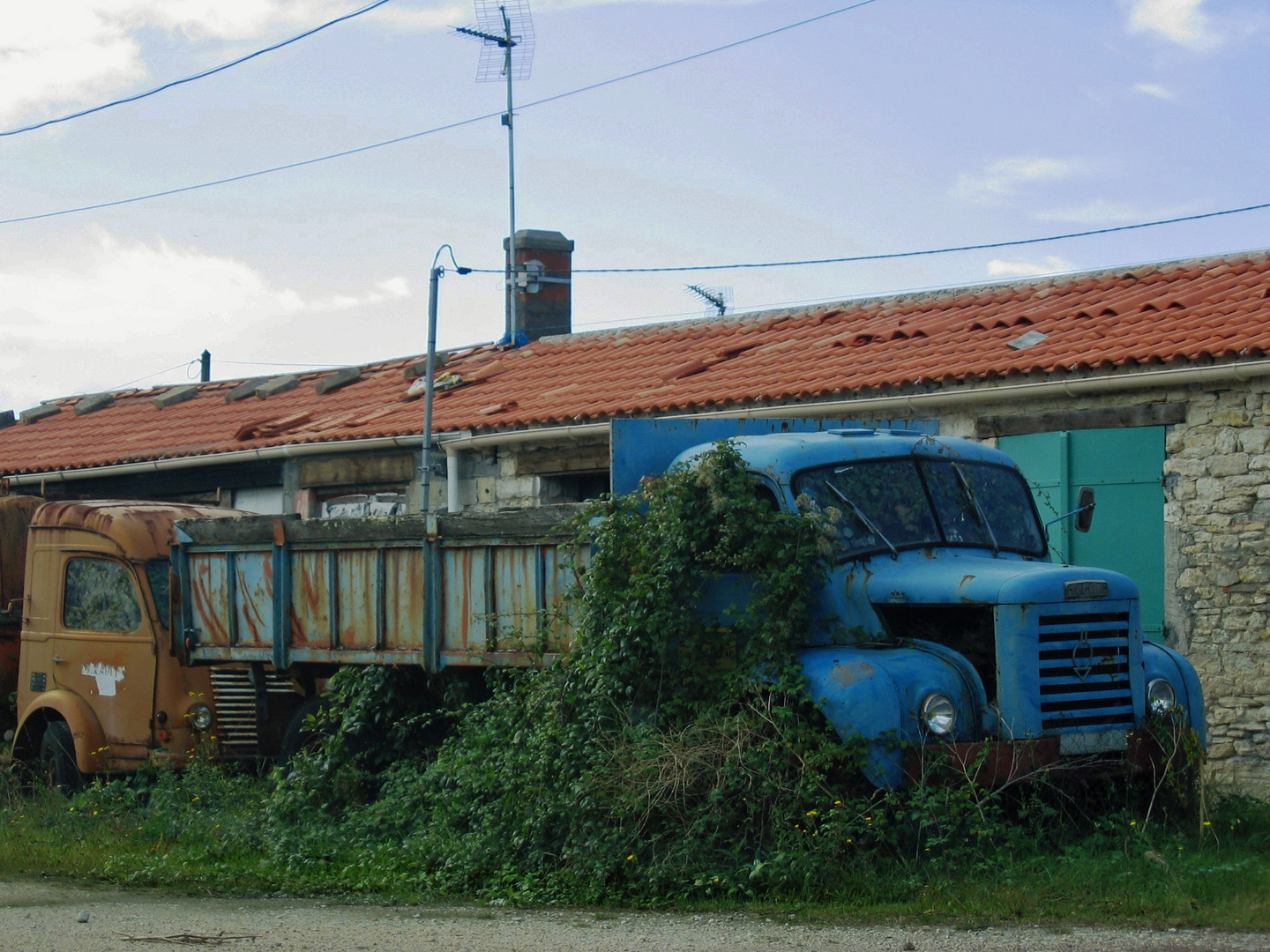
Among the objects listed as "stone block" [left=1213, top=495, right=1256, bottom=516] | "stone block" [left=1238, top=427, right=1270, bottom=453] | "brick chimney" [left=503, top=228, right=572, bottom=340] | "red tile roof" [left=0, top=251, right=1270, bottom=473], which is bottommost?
"stone block" [left=1213, top=495, right=1256, bottom=516]

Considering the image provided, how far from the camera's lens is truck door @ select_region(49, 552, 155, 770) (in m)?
10.0

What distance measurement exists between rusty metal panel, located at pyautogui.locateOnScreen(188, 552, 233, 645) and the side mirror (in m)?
5.60

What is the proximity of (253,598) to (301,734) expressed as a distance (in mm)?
989

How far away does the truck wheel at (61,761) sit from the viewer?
400 inches

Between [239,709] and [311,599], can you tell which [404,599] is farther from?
[239,709]

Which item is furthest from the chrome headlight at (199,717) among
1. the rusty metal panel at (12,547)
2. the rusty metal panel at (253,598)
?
the rusty metal panel at (12,547)

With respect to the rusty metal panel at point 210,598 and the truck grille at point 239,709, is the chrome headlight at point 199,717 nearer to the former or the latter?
the truck grille at point 239,709

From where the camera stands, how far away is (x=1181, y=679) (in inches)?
299

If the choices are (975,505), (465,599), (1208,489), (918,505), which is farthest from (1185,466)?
(465,599)

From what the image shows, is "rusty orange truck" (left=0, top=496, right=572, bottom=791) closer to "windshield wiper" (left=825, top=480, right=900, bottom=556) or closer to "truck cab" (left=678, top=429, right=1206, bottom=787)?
"truck cab" (left=678, top=429, right=1206, bottom=787)

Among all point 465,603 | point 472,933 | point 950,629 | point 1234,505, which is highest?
point 1234,505

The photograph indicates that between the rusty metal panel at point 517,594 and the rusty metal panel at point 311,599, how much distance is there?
1.46m

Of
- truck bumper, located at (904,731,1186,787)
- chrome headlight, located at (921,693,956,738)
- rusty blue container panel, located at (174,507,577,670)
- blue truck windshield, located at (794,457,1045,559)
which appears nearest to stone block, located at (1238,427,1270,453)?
blue truck windshield, located at (794,457,1045,559)

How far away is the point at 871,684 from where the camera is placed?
651 centimetres
